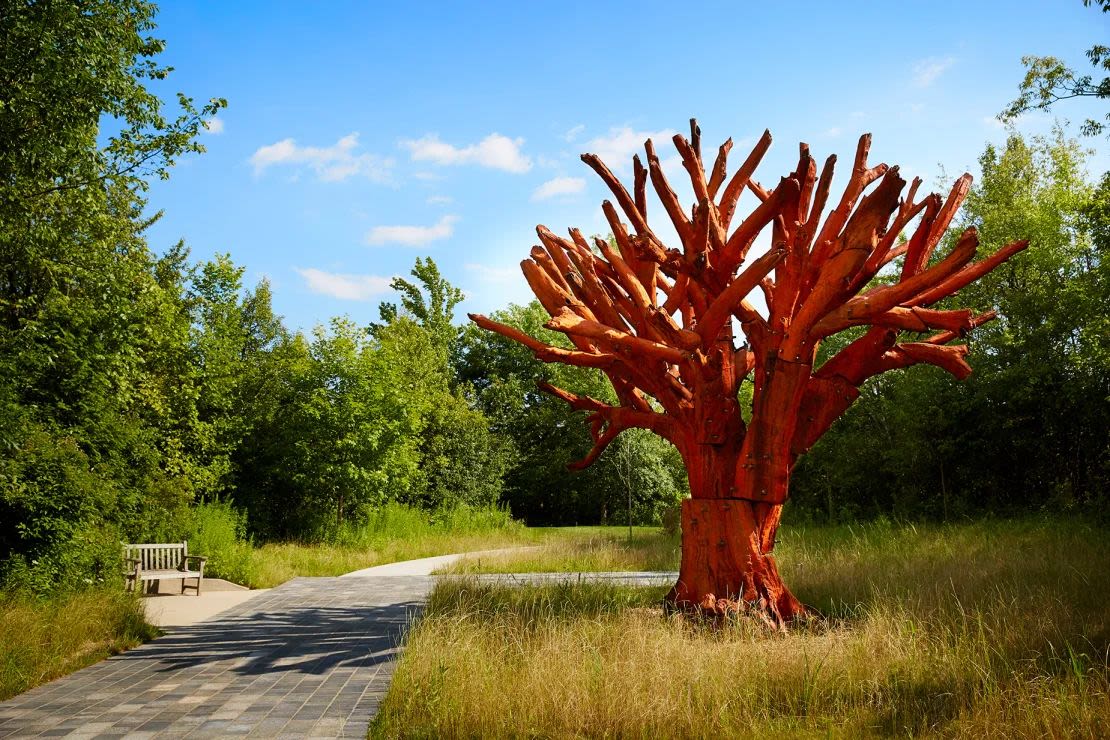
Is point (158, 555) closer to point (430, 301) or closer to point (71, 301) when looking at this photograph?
point (71, 301)

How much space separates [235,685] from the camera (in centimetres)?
585

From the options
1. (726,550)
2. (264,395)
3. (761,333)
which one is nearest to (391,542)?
(264,395)

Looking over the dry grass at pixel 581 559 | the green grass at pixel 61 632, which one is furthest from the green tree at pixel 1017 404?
the green grass at pixel 61 632

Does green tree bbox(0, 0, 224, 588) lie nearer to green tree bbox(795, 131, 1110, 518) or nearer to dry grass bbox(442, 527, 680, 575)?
dry grass bbox(442, 527, 680, 575)

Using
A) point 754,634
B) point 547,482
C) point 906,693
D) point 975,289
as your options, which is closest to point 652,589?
point 754,634

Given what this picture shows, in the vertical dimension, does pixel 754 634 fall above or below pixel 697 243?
below

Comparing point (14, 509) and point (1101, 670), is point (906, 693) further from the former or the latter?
point (14, 509)

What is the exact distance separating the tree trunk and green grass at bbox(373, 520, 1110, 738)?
334 mm

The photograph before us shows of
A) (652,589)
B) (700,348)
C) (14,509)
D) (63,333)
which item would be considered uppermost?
(63,333)

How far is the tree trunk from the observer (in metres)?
6.70

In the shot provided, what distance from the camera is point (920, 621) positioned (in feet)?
18.9

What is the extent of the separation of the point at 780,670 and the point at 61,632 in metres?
6.06

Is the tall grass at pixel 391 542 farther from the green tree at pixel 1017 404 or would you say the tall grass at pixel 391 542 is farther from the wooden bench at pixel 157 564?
the green tree at pixel 1017 404

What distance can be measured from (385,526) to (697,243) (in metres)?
14.8
